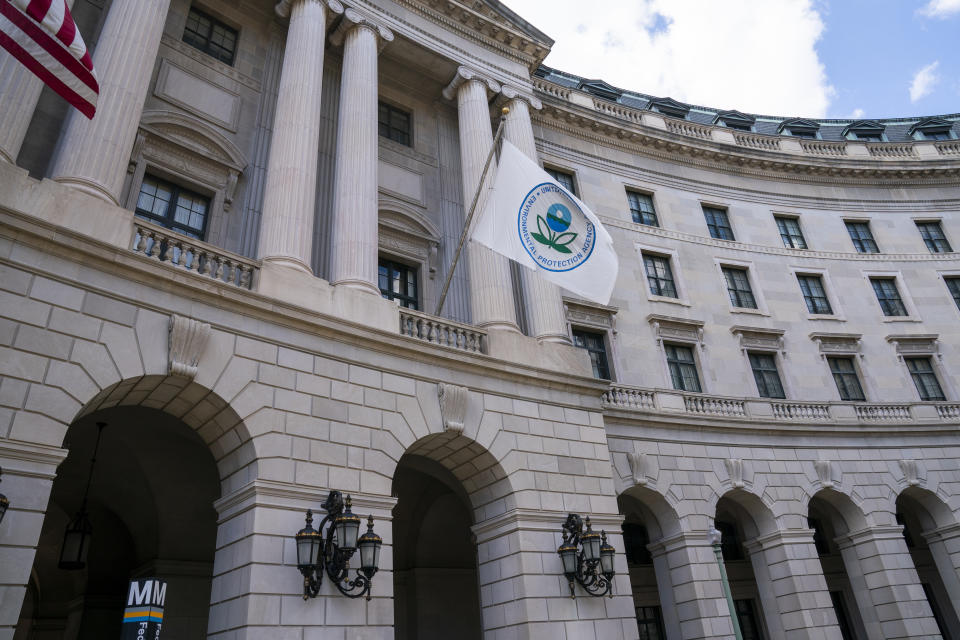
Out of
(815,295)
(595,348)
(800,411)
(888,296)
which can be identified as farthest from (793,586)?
(888,296)

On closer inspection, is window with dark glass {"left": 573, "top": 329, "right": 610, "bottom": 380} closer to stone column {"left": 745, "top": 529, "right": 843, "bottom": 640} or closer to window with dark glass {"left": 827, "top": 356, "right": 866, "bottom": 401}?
stone column {"left": 745, "top": 529, "right": 843, "bottom": 640}

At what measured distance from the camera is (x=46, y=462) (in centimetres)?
974

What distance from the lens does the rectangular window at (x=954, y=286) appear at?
30094 millimetres

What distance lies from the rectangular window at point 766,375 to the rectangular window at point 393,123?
618 inches

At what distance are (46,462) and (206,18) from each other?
1442 cm

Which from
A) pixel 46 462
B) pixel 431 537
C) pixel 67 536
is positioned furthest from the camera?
pixel 431 537

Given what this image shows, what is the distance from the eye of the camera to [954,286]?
30.5 metres

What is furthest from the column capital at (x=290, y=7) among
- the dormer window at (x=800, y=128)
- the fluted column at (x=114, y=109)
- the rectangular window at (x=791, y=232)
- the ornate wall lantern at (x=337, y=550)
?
the dormer window at (x=800, y=128)

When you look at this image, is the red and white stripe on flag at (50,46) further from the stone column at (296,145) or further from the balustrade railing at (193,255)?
the stone column at (296,145)

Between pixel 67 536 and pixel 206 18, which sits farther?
pixel 206 18

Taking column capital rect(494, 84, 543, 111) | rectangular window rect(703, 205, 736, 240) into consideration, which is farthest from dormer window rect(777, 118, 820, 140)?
column capital rect(494, 84, 543, 111)

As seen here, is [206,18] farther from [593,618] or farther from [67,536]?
[593,618]

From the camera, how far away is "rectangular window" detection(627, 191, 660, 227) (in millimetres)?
27766

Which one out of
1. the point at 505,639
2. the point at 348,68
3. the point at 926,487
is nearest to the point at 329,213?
the point at 348,68
